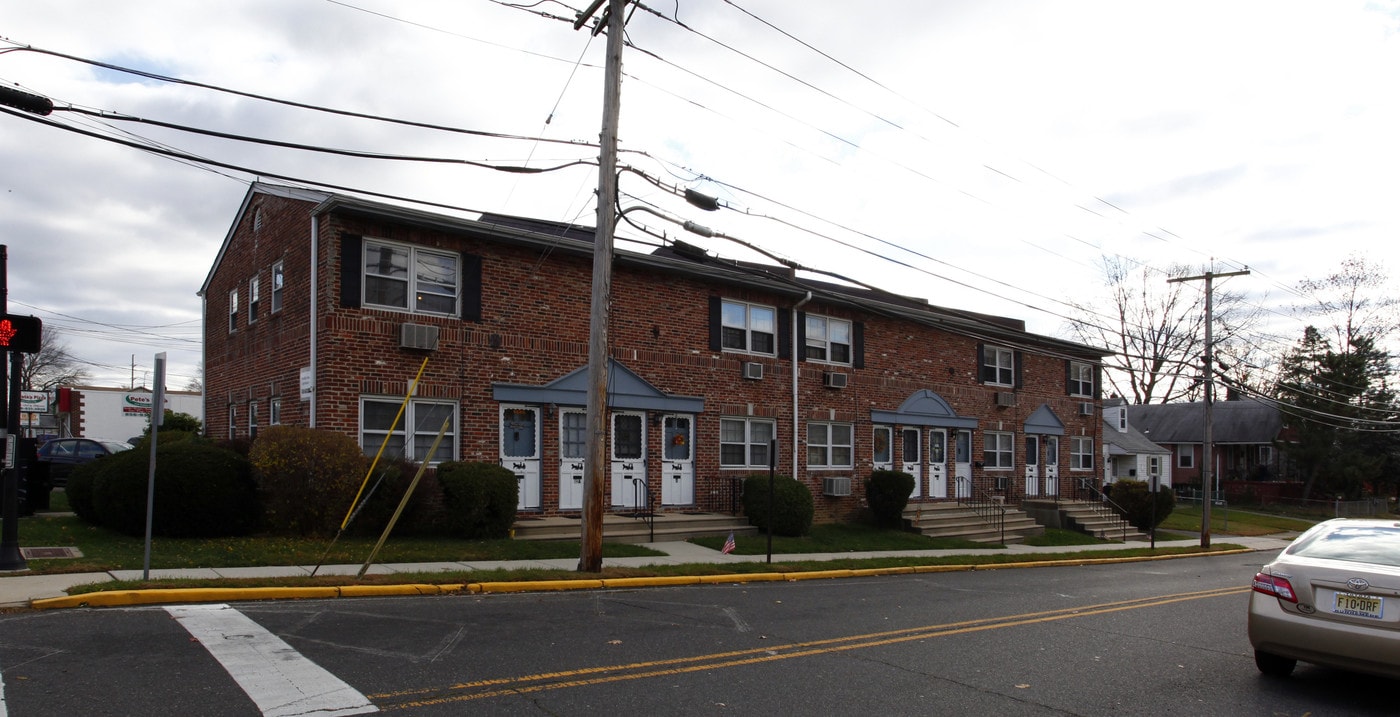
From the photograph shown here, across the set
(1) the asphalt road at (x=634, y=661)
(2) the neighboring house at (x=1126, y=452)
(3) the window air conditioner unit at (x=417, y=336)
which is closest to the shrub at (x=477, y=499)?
(3) the window air conditioner unit at (x=417, y=336)

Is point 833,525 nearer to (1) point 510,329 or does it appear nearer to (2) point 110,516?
(1) point 510,329

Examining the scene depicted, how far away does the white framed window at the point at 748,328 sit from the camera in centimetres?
2195

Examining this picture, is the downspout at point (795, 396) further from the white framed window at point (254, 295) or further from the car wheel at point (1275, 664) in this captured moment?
the car wheel at point (1275, 664)

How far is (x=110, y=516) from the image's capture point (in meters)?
14.0

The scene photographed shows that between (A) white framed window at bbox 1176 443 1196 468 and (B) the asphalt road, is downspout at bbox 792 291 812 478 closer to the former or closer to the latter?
(B) the asphalt road

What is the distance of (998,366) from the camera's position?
96.6 feet

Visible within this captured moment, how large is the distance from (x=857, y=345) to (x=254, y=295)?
48.0 ft

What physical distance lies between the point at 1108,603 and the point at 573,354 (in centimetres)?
1079

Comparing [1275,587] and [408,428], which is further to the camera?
[408,428]

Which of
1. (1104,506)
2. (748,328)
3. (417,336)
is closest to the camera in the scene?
(417,336)

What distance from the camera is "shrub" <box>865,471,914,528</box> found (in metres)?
23.5

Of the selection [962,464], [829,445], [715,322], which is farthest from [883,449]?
[715,322]

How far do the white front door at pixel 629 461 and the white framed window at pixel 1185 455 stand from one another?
161ft

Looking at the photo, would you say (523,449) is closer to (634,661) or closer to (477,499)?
(477,499)
